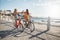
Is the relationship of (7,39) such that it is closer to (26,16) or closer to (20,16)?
(26,16)

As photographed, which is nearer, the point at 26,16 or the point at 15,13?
the point at 26,16

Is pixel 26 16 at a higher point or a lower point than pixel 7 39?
higher

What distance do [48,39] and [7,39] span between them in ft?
7.36

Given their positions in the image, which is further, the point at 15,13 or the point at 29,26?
the point at 15,13

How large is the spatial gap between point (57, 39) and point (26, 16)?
3.82 metres

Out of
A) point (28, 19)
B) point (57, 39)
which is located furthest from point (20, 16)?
point (57, 39)

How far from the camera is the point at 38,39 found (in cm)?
741

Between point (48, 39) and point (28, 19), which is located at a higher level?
point (28, 19)

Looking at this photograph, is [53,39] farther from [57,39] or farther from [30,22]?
[30,22]

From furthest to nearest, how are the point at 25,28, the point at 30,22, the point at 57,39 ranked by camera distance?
the point at 25,28
the point at 30,22
the point at 57,39

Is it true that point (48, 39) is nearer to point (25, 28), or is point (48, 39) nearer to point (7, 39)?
point (7, 39)

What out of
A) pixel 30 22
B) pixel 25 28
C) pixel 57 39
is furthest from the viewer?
pixel 25 28

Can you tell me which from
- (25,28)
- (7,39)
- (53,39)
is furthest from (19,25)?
(53,39)

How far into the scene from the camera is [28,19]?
1057 cm
